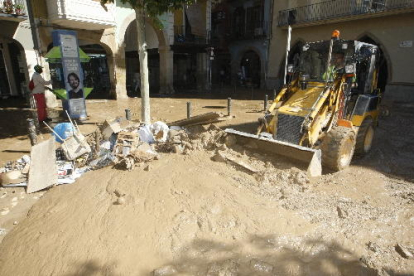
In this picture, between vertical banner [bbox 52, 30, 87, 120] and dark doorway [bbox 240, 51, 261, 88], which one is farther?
dark doorway [bbox 240, 51, 261, 88]

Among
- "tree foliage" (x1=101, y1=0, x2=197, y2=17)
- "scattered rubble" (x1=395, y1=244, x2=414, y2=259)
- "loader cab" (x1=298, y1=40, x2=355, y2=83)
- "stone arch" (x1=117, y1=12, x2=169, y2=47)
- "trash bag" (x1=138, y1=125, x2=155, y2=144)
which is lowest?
"scattered rubble" (x1=395, y1=244, x2=414, y2=259)

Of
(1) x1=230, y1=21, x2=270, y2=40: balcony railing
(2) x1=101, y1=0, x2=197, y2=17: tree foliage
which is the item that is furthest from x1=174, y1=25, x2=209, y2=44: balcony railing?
(2) x1=101, y1=0, x2=197, y2=17: tree foliage

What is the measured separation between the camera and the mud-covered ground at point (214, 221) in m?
3.33

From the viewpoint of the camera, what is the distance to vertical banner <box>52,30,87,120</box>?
31.1ft

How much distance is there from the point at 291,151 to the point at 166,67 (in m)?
15.5

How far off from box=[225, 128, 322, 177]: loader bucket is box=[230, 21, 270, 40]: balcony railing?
1799 cm

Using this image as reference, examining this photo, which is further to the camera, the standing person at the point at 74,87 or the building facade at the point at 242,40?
the building facade at the point at 242,40

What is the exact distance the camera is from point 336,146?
17.7ft

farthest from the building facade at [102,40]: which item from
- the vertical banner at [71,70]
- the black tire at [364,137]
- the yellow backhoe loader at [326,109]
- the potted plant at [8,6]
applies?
the black tire at [364,137]

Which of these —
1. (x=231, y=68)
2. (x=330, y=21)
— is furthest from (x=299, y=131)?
(x=231, y=68)

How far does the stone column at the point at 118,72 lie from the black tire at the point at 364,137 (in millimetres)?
14030

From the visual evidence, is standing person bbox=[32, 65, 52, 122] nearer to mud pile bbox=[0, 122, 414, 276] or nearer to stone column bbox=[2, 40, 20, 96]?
mud pile bbox=[0, 122, 414, 276]

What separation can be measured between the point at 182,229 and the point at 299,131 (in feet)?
11.2

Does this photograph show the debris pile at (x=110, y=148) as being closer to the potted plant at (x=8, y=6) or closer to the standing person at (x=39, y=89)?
the standing person at (x=39, y=89)
